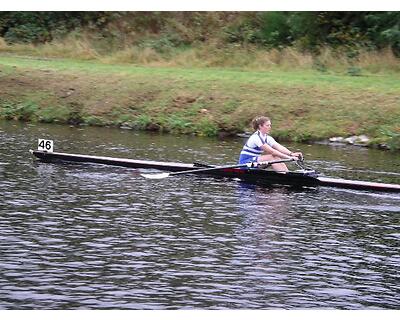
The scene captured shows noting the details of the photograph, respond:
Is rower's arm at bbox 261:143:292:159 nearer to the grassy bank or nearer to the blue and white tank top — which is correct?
the blue and white tank top

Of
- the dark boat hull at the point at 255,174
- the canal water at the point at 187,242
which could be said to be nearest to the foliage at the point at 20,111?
the canal water at the point at 187,242

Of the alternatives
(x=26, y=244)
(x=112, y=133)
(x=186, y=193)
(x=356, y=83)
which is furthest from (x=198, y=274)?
(x=356, y=83)

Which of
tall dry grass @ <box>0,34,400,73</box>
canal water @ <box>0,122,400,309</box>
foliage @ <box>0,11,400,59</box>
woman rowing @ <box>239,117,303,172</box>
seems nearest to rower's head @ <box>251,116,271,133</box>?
woman rowing @ <box>239,117,303,172</box>

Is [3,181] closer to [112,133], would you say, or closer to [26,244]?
[26,244]

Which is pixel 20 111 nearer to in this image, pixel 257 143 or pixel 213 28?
pixel 257 143

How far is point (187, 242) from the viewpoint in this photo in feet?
48.9

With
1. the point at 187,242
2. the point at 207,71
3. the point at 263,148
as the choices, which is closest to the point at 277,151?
the point at 263,148

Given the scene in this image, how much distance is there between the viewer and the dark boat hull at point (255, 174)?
780 inches

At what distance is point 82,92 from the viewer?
3434cm

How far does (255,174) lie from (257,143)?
Result: 0.79 m

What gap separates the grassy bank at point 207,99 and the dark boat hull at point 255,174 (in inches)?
322

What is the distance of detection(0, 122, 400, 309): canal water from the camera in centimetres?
1204

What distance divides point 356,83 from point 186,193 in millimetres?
14957

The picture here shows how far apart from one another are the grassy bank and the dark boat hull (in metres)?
8.17
